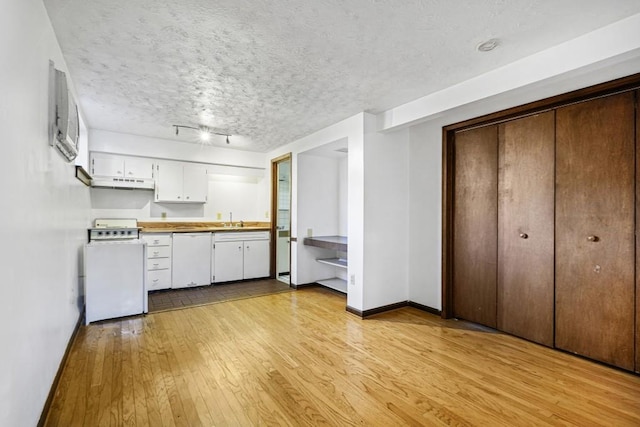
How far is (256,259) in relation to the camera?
213 inches

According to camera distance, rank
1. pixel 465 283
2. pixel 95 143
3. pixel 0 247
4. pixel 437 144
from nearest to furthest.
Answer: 1. pixel 0 247
2. pixel 465 283
3. pixel 437 144
4. pixel 95 143

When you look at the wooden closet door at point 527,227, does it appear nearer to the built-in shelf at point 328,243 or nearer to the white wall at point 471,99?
the white wall at point 471,99

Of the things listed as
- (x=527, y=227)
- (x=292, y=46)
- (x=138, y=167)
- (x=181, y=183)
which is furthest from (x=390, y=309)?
(x=138, y=167)

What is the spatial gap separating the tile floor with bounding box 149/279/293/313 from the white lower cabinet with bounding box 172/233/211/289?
134mm

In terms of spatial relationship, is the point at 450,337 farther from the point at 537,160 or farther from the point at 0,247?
the point at 0,247

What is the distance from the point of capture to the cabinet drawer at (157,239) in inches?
178

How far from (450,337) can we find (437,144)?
222 centimetres

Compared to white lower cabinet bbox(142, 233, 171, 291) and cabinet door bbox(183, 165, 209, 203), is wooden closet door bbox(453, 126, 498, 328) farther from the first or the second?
white lower cabinet bbox(142, 233, 171, 291)

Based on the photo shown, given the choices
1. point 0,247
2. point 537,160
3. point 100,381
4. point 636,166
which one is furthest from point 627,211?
point 100,381

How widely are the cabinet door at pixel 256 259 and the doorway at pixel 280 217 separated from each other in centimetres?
14

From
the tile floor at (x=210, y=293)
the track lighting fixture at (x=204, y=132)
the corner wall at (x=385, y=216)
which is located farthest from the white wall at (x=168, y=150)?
the corner wall at (x=385, y=216)

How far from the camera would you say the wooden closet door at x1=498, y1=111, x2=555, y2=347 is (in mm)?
2730

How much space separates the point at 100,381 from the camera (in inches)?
84.8

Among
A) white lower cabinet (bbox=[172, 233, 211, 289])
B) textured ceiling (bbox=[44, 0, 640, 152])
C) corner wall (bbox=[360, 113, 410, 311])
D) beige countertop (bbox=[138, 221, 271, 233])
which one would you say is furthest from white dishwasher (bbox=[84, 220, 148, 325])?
corner wall (bbox=[360, 113, 410, 311])
